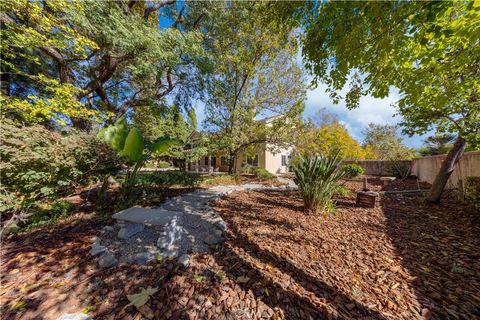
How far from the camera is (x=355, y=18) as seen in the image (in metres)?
2.32

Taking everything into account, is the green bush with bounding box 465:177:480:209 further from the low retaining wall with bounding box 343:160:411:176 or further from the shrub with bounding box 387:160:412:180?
the low retaining wall with bounding box 343:160:411:176

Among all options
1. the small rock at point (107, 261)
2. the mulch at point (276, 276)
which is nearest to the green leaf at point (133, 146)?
the mulch at point (276, 276)

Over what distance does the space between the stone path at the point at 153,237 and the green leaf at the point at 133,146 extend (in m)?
1.33

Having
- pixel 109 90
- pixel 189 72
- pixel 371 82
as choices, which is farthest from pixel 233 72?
pixel 371 82

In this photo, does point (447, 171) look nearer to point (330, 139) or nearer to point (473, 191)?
point (473, 191)

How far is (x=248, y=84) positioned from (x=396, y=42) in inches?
350

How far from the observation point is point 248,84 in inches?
415

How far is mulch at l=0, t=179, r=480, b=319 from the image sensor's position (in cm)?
182

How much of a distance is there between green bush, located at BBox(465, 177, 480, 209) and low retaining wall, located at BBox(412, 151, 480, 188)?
0.82 metres

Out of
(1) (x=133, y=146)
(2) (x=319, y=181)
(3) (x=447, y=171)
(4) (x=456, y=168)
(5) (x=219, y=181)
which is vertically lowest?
(5) (x=219, y=181)

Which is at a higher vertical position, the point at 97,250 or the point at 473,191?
the point at 473,191

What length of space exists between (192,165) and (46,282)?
21.6m

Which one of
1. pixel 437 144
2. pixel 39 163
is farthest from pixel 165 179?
pixel 437 144

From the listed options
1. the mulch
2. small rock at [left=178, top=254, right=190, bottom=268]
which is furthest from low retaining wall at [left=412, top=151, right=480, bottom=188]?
small rock at [left=178, top=254, right=190, bottom=268]
